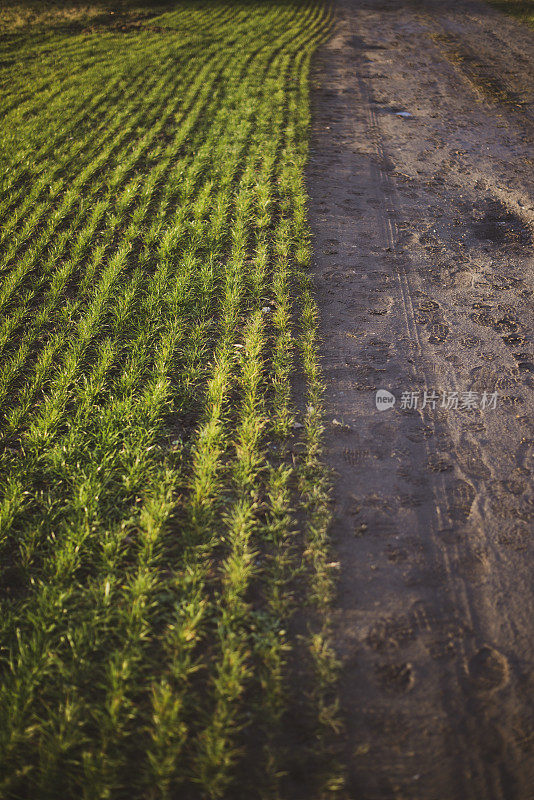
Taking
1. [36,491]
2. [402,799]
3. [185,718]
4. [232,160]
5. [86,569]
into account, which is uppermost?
[232,160]

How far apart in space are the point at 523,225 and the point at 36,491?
576 cm

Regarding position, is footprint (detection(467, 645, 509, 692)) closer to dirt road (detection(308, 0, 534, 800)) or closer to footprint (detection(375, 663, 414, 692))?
dirt road (detection(308, 0, 534, 800))

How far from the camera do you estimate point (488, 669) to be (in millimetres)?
2232

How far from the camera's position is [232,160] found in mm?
7027

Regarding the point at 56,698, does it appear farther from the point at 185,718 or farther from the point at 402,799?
the point at 402,799

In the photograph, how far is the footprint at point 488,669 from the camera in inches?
86.0

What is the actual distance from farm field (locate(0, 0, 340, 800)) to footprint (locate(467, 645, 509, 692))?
0.68m

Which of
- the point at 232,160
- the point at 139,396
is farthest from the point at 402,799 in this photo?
the point at 232,160

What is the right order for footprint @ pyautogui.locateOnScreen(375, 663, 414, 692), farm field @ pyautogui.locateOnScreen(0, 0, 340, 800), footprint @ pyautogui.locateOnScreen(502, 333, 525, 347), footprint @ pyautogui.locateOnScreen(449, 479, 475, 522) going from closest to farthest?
farm field @ pyautogui.locateOnScreen(0, 0, 340, 800)
footprint @ pyautogui.locateOnScreen(375, 663, 414, 692)
footprint @ pyautogui.locateOnScreen(449, 479, 475, 522)
footprint @ pyautogui.locateOnScreen(502, 333, 525, 347)

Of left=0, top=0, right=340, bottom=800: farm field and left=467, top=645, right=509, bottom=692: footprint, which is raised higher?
left=0, top=0, right=340, bottom=800: farm field

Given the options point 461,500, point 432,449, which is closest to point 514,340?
point 432,449

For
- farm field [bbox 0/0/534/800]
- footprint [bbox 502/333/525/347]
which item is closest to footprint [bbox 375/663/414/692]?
farm field [bbox 0/0/534/800]

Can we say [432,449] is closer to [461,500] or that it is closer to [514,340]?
[461,500]

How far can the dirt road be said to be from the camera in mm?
2061
